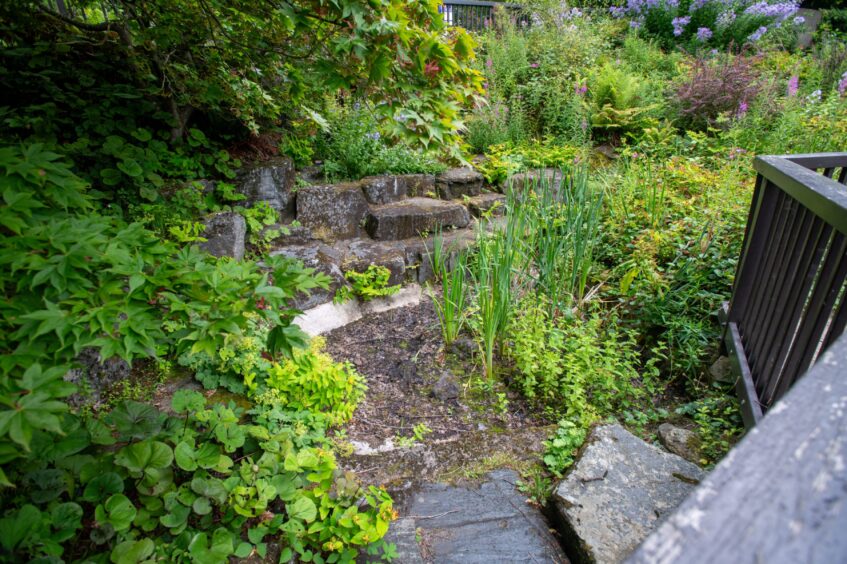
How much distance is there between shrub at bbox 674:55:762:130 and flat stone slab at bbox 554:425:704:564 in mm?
5000

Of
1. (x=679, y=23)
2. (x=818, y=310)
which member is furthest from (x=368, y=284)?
(x=679, y=23)

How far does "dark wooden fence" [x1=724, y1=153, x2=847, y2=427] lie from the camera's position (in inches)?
62.1

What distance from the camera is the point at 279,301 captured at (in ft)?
4.31

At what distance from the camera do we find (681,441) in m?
2.38

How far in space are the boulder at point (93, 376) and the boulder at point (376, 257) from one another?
5.85 feet

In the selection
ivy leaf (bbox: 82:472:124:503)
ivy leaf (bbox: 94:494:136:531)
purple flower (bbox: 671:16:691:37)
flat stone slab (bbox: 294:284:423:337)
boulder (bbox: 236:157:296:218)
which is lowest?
flat stone slab (bbox: 294:284:423:337)

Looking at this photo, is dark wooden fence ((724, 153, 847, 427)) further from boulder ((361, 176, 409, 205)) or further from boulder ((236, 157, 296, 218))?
boulder ((236, 157, 296, 218))

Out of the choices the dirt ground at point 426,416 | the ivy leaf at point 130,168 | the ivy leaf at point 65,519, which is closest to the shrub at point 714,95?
the dirt ground at point 426,416

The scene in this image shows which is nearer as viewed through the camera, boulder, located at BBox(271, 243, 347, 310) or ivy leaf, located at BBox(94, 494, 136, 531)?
ivy leaf, located at BBox(94, 494, 136, 531)

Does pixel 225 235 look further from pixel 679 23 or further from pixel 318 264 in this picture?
pixel 679 23

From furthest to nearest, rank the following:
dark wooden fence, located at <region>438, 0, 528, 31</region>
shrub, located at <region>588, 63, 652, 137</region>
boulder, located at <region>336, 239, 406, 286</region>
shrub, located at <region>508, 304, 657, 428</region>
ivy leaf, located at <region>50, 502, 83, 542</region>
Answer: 1. dark wooden fence, located at <region>438, 0, 528, 31</region>
2. shrub, located at <region>588, 63, 652, 137</region>
3. boulder, located at <region>336, 239, 406, 286</region>
4. shrub, located at <region>508, 304, 657, 428</region>
5. ivy leaf, located at <region>50, 502, 83, 542</region>

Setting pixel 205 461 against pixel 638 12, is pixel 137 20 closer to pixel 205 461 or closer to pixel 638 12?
pixel 205 461

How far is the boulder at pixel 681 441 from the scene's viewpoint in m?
2.30

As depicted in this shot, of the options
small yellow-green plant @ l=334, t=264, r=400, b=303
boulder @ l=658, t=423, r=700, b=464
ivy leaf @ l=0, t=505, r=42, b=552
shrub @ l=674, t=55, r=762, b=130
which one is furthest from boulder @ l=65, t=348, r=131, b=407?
shrub @ l=674, t=55, r=762, b=130
